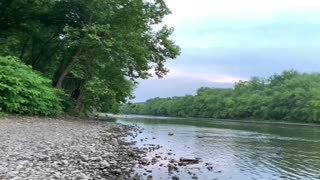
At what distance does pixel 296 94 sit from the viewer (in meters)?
137

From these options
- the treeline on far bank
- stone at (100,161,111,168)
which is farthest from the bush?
the treeline on far bank

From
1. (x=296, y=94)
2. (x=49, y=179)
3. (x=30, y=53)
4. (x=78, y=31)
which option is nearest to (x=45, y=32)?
(x=30, y=53)

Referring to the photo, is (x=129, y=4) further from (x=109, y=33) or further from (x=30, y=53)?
(x=30, y=53)

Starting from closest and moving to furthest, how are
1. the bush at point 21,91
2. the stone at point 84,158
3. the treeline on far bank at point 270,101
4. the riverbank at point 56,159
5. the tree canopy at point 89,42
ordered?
the riverbank at point 56,159 < the stone at point 84,158 < the bush at point 21,91 < the tree canopy at point 89,42 < the treeline on far bank at point 270,101

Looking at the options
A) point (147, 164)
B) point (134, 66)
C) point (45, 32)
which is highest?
point (45, 32)

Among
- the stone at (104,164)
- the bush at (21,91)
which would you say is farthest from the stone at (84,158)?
the bush at (21,91)

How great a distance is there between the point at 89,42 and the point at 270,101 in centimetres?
12079

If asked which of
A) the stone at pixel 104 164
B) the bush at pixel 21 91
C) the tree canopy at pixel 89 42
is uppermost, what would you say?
the tree canopy at pixel 89 42

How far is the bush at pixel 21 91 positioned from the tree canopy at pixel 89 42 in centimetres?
591

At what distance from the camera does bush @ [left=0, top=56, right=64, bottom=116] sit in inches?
1139

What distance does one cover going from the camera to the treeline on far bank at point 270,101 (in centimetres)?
13038

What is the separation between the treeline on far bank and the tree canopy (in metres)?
59.3

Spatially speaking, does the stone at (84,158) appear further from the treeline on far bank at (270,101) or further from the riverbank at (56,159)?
the treeline on far bank at (270,101)

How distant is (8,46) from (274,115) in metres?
115
